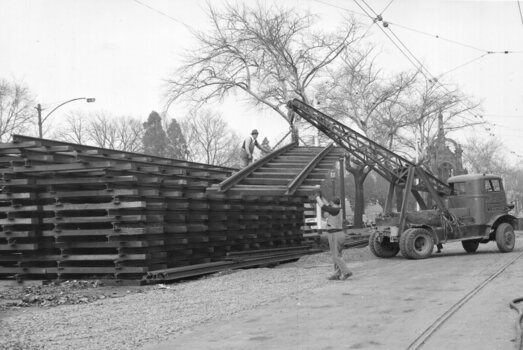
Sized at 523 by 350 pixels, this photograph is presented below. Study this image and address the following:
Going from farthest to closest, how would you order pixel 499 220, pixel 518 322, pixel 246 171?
pixel 499 220 < pixel 246 171 < pixel 518 322

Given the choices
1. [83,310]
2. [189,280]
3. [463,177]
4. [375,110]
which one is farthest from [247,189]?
[375,110]

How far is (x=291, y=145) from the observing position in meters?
19.3

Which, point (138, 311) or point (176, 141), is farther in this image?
point (176, 141)

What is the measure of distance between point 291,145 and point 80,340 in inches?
499

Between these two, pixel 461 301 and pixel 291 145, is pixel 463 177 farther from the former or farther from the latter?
pixel 461 301

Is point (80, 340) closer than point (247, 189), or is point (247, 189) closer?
point (80, 340)

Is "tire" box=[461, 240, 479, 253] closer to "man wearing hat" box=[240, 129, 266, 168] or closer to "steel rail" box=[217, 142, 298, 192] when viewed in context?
"steel rail" box=[217, 142, 298, 192]

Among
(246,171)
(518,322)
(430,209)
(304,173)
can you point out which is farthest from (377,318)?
(430,209)

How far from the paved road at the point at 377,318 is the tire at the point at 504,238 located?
6.18m

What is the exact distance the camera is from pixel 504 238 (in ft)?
61.3

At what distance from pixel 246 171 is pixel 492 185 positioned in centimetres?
892

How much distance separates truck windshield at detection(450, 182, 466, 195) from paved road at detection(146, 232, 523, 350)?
22.8 feet

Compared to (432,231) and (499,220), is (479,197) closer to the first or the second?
(499,220)

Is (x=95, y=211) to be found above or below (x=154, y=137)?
below
